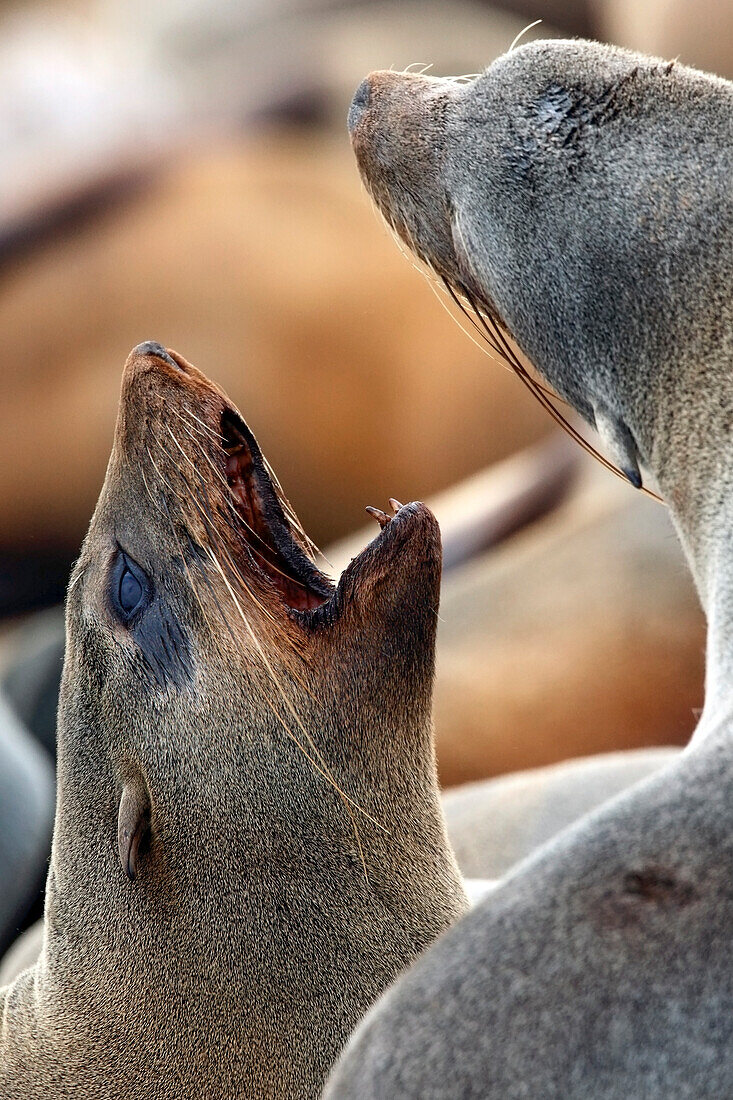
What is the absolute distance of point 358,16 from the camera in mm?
4461

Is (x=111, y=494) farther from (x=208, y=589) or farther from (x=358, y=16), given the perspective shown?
(x=358, y=16)

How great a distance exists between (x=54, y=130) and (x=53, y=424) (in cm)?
103

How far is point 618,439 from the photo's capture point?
1.14 m

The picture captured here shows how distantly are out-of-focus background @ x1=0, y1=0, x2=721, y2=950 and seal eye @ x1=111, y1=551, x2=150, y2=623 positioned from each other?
3.98 feet

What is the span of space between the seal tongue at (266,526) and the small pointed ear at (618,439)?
1.30 ft

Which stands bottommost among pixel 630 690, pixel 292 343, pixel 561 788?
pixel 630 690

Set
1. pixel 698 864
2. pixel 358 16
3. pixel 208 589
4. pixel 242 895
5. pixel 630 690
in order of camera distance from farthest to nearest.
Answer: pixel 358 16
pixel 630 690
pixel 208 589
pixel 242 895
pixel 698 864

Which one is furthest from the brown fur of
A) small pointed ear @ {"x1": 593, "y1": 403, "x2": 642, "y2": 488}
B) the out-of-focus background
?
small pointed ear @ {"x1": 593, "y1": 403, "x2": 642, "y2": 488}

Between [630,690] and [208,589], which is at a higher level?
[208,589]

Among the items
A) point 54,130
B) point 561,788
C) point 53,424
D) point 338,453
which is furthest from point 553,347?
point 54,130

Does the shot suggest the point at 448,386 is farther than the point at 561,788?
Yes

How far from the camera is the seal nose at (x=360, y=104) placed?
4.52ft

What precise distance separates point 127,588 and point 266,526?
0.16 m

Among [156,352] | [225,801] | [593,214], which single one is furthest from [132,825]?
[593,214]
